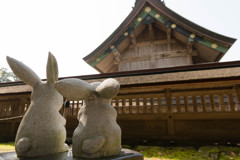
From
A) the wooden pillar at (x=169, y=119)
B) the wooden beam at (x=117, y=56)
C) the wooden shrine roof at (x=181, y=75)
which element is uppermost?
the wooden beam at (x=117, y=56)

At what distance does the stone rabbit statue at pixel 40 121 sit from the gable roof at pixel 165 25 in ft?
19.4

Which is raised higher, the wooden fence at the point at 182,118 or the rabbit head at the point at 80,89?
the rabbit head at the point at 80,89

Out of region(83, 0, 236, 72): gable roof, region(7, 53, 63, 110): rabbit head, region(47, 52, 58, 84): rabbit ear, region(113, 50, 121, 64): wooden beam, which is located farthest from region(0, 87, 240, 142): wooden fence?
region(113, 50, 121, 64): wooden beam

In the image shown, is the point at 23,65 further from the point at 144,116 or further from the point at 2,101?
the point at 2,101

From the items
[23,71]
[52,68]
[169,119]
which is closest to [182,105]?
[169,119]

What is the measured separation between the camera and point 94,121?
5.76ft

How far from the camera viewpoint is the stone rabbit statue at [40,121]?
1773mm

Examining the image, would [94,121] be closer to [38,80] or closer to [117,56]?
[38,80]

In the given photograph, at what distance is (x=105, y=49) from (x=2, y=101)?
5521mm

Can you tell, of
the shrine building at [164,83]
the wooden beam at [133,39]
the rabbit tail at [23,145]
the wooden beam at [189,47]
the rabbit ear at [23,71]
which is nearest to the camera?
the rabbit tail at [23,145]

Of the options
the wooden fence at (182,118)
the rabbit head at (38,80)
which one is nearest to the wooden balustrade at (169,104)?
the wooden fence at (182,118)

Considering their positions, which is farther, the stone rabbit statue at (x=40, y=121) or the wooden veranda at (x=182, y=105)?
the wooden veranda at (x=182, y=105)

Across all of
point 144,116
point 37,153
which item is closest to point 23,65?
point 37,153

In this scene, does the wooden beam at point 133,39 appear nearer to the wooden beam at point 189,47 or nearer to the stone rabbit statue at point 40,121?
the wooden beam at point 189,47
